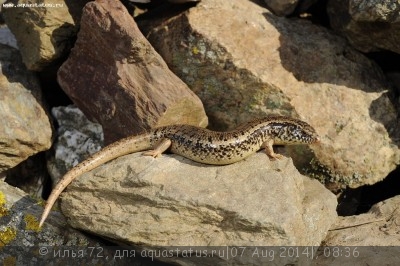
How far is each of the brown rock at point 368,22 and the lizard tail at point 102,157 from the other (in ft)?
12.3

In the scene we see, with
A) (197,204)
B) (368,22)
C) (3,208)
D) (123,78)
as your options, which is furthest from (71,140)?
(368,22)

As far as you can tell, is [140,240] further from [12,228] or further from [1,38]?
[1,38]

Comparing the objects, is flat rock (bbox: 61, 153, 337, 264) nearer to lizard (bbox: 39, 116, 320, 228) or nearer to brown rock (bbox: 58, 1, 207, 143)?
lizard (bbox: 39, 116, 320, 228)

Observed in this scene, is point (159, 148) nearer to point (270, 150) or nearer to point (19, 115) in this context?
point (270, 150)

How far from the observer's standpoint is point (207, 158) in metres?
7.61

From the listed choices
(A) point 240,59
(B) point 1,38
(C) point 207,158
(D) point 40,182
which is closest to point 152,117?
(C) point 207,158

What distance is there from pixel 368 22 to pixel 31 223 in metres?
6.00

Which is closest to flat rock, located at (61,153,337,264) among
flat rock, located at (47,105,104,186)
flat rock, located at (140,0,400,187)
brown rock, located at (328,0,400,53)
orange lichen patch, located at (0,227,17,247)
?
orange lichen patch, located at (0,227,17,247)

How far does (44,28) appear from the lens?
27.4ft

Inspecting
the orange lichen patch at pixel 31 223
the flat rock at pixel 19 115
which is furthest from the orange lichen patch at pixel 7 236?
the flat rock at pixel 19 115

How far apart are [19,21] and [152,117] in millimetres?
2890

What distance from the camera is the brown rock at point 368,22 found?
7520mm

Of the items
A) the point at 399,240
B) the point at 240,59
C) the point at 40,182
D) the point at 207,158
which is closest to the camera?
the point at 399,240

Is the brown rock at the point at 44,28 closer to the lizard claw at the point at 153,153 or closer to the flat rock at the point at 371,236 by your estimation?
the lizard claw at the point at 153,153
